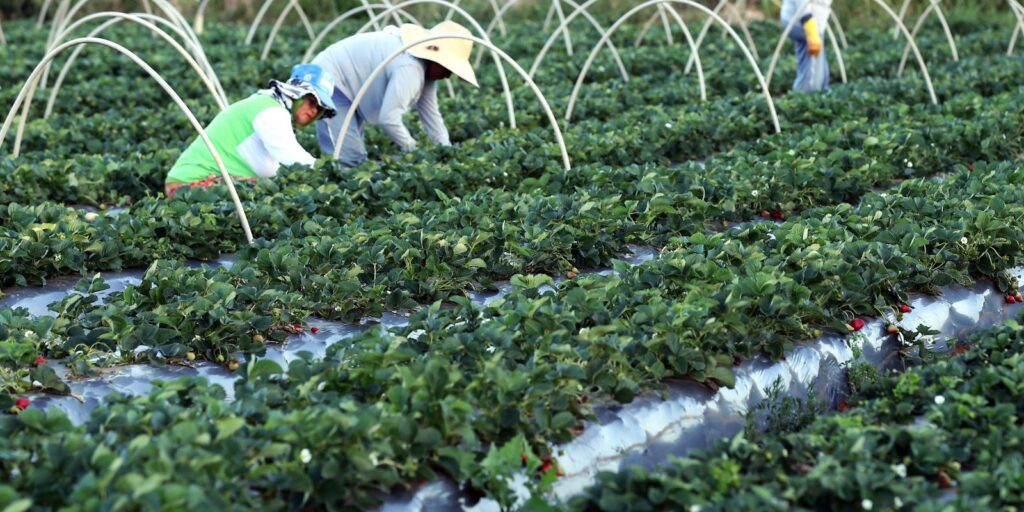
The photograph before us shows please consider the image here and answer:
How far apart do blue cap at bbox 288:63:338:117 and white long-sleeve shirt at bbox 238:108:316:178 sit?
189 millimetres

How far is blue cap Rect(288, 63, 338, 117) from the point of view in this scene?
23.1ft

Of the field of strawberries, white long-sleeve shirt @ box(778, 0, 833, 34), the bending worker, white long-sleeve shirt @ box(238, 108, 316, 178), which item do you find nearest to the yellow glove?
white long-sleeve shirt @ box(778, 0, 833, 34)

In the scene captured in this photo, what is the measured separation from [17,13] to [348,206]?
596 inches

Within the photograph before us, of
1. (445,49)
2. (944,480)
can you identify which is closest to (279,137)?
(445,49)

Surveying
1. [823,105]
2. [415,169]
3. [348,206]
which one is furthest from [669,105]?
[348,206]

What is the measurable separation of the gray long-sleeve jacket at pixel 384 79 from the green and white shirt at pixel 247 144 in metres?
0.74

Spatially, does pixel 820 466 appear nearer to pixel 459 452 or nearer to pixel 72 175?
pixel 459 452

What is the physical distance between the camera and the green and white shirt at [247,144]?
6957 mm

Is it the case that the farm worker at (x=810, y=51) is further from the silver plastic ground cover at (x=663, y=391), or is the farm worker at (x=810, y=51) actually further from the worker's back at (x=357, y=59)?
the silver plastic ground cover at (x=663, y=391)

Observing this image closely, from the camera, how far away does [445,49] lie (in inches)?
303

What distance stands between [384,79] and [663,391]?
416cm

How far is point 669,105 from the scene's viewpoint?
10500 millimetres

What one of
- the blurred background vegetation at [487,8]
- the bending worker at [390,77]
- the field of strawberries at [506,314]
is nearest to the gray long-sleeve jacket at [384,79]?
the bending worker at [390,77]

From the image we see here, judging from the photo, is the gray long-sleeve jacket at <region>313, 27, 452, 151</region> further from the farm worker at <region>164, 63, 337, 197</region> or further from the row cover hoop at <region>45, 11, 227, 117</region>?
the row cover hoop at <region>45, 11, 227, 117</region>
